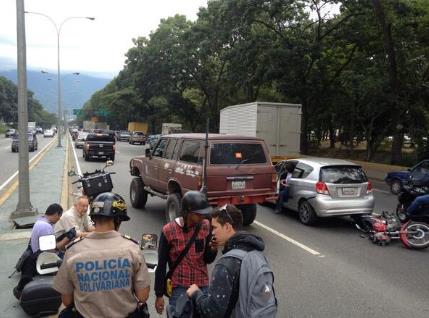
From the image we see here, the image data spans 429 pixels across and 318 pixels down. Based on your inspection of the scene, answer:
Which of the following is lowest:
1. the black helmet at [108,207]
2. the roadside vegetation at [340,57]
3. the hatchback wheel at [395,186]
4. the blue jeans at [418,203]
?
the hatchback wheel at [395,186]

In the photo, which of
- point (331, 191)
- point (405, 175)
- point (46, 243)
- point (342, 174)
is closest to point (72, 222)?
point (46, 243)

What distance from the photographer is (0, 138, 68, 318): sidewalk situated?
18.4 ft

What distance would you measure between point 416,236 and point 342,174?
2298 millimetres

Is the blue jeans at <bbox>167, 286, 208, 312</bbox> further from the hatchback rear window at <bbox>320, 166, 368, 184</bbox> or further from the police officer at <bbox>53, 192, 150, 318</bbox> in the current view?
the hatchback rear window at <bbox>320, 166, 368, 184</bbox>

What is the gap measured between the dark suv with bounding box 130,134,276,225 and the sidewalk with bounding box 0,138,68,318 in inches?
115

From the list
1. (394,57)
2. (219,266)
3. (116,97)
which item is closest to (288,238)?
(219,266)

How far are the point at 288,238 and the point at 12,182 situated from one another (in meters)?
12.0

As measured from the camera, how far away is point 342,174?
10492 mm

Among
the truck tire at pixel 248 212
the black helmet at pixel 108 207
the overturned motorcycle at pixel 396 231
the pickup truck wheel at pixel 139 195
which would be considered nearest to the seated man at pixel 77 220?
the black helmet at pixel 108 207

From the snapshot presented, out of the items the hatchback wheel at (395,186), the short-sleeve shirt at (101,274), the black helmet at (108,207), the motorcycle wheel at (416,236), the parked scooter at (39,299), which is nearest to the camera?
the short-sleeve shirt at (101,274)

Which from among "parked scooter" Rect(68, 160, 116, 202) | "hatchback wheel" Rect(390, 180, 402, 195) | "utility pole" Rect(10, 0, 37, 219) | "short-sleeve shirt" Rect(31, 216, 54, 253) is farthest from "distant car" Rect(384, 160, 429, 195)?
"short-sleeve shirt" Rect(31, 216, 54, 253)

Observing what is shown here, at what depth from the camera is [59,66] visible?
4619cm

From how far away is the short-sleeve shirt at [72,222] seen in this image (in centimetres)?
591

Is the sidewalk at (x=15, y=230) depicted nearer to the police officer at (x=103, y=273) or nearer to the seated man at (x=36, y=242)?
the seated man at (x=36, y=242)
